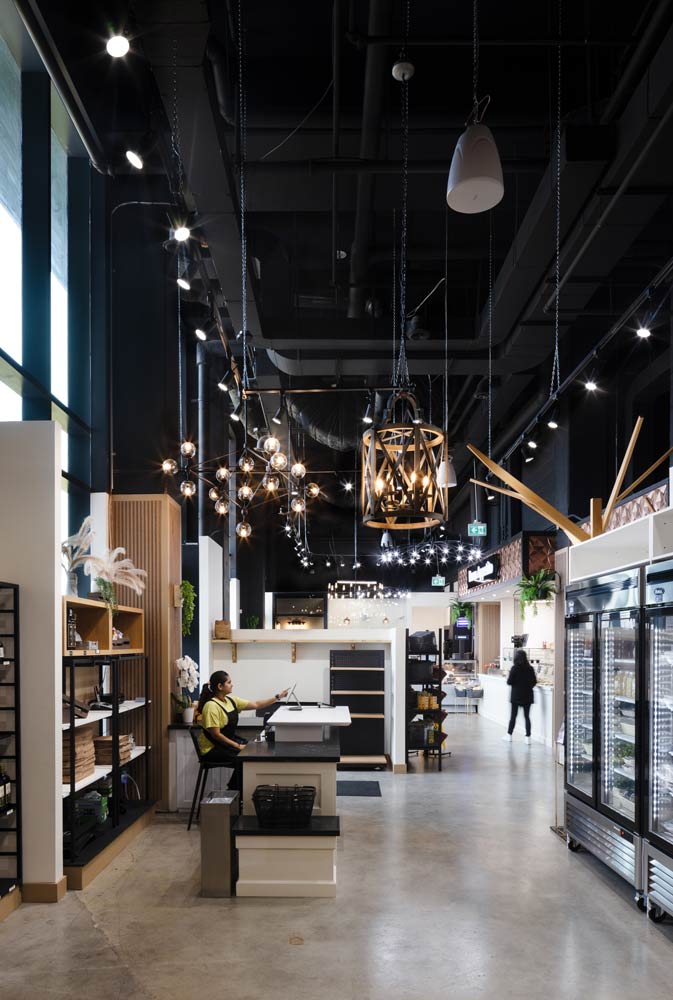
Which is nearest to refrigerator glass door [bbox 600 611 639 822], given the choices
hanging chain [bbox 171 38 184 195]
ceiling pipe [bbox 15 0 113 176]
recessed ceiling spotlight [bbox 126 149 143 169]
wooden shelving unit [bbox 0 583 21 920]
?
wooden shelving unit [bbox 0 583 21 920]

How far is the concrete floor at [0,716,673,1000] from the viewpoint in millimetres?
4270

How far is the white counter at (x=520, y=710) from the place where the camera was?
14141 mm

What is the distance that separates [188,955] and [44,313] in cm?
502

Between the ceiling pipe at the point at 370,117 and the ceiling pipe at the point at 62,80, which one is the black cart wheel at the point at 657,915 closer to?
the ceiling pipe at the point at 370,117

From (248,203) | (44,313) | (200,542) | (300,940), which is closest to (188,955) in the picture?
(300,940)

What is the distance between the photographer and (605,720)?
6496 mm

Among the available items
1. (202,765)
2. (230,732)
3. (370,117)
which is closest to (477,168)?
(370,117)

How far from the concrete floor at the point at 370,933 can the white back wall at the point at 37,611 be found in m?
0.49

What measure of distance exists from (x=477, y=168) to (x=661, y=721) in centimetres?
358

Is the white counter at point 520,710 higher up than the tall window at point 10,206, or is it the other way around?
the tall window at point 10,206

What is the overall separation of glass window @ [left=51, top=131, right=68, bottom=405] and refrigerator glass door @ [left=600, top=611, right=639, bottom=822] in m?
5.51

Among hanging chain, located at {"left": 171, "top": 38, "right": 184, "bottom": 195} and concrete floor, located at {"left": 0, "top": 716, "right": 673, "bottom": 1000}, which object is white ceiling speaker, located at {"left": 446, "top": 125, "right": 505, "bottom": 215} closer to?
hanging chain, located at {"left": 171, "top": 38, "right": 184, "bottom": 195}

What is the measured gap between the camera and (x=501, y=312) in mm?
9547

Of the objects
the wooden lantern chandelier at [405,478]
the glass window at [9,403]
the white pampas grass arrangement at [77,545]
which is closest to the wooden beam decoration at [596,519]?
the wooden lantern chandelier at [405,478]
